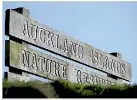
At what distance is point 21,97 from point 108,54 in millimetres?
6093

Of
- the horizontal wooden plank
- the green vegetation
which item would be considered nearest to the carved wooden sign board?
the horizontal wooden plank

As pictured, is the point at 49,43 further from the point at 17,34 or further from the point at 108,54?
the point at 108,54

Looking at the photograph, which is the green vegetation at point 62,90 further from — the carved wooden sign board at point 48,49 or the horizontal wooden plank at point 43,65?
the carved wooden sign board at point 48,49

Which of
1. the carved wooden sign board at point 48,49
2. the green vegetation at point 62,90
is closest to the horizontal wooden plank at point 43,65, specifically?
the carved wooden sign board at point 48,49

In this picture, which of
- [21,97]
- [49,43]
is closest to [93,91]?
[21,97]

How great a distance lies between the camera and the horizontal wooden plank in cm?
975

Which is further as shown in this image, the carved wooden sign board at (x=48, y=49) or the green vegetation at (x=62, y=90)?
the carved wooden sign board at (x=48, y=49)

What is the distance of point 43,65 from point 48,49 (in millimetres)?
367

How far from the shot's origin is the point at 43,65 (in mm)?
10586

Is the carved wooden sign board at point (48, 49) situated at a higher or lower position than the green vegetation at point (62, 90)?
higher

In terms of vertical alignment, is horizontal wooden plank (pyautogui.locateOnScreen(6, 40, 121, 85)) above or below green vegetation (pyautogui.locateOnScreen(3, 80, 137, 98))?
above

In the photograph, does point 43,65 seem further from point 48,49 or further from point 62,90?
point 62,90

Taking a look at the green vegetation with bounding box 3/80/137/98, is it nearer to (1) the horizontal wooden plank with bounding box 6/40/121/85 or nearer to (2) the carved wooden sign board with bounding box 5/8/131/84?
(1) the horizontal wooden plank with bounding box 6/40/121/85

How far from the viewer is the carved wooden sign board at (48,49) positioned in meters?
9.77
